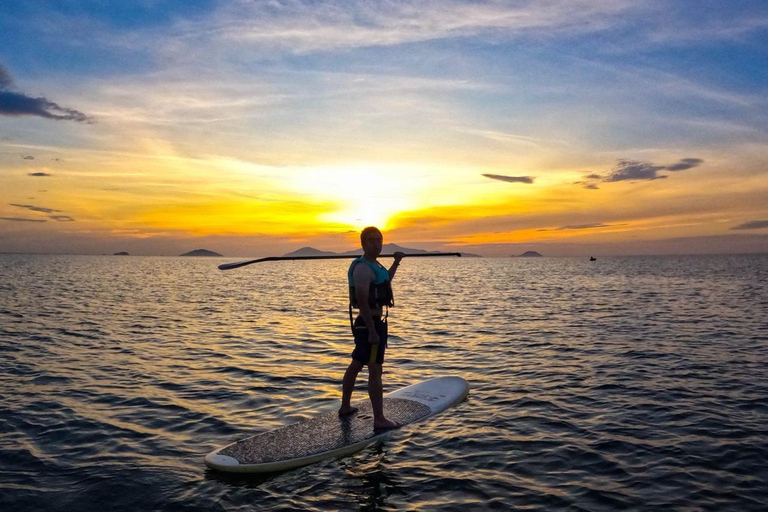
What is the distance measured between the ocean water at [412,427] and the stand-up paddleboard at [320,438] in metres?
0.17

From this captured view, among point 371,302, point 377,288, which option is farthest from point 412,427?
point 377,288

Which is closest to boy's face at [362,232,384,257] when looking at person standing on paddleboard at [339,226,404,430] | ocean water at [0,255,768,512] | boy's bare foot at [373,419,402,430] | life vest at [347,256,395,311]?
person standing on paddleboard at [339,226,404,430]

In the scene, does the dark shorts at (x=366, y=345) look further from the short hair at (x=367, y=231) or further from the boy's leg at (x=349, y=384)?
the short hair at (x=367, y=231)

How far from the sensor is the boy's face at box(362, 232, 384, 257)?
8250mm

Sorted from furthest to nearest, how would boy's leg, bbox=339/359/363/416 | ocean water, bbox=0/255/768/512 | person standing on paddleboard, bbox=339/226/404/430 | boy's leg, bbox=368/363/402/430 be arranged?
1. boy's leg, bbox=339/359/363/416
2. boy's leg, bbox=368/363/402/430
3. person standing on paddleboard, bbox=339/226/404/430
4. ocean water, bbox=0/255/768/512

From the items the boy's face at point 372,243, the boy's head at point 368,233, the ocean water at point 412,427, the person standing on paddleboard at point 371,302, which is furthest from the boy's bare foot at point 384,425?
the boy's head at point 368,233

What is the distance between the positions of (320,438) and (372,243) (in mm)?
3081

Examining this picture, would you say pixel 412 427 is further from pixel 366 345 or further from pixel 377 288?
pixel 377 288

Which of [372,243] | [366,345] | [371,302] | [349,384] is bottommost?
[349,384]

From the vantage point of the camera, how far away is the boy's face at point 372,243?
825cm

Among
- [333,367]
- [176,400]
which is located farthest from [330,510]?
[333,367]

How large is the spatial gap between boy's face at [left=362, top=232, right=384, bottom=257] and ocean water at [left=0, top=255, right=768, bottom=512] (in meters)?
3.00

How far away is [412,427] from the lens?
9.16 metres

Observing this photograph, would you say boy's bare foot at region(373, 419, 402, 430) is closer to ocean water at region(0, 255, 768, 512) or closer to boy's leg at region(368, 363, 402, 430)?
boy's leg at region(368, 363, 402, 430)
